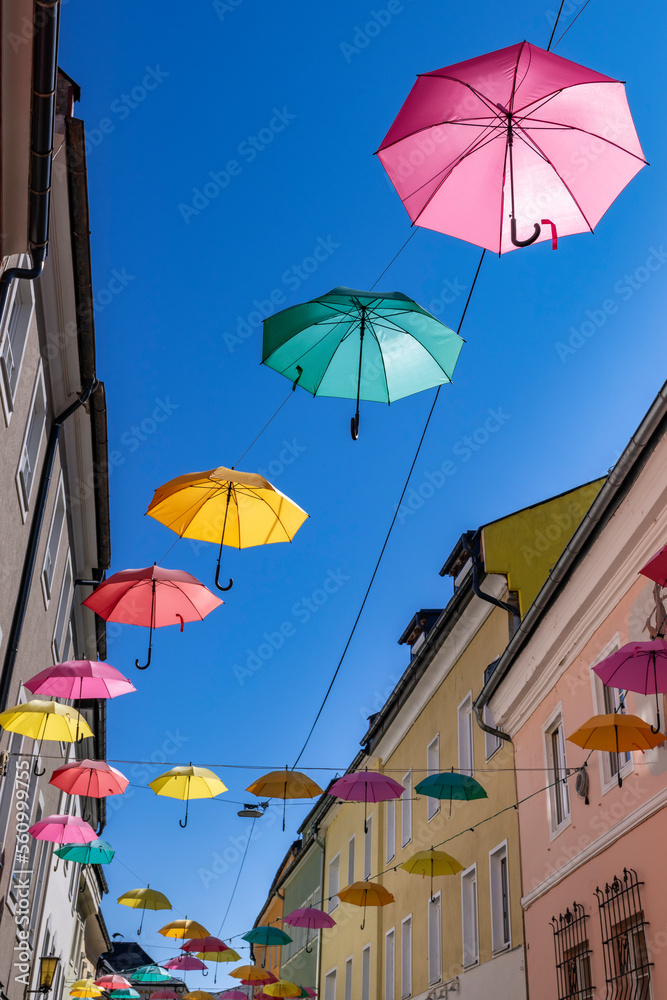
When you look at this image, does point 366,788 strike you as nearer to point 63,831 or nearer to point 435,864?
point 435,864

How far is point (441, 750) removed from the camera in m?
19.7

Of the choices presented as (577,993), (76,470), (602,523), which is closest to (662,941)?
(577,993)

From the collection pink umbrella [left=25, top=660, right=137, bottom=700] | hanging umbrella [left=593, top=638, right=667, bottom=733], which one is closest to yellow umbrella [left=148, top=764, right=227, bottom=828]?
pink umbrella [left=25, top=660, right=137, bottom=700]

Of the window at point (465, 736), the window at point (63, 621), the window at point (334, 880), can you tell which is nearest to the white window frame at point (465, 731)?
the window at point (465, 736)

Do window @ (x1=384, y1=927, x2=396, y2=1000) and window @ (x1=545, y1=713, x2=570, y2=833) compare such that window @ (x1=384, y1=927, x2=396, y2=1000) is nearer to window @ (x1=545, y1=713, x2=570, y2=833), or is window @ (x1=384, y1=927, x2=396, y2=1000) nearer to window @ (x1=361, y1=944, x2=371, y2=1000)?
window @ (x1=361, y1=944, x2=371, y2=1000)

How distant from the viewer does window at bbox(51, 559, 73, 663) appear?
1642 cm

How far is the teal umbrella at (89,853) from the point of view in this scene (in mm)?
15969

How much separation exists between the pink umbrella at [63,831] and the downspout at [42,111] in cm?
892

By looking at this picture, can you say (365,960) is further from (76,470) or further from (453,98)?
(453,98)

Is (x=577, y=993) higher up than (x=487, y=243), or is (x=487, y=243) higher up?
(x=487, y=243)

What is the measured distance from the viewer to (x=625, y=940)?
31.9 ft

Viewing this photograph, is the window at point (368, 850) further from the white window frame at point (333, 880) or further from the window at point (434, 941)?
the window at point (434, 941)

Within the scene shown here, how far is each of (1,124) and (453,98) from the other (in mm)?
2865

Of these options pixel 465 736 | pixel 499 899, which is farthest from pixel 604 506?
pixel 465 736
